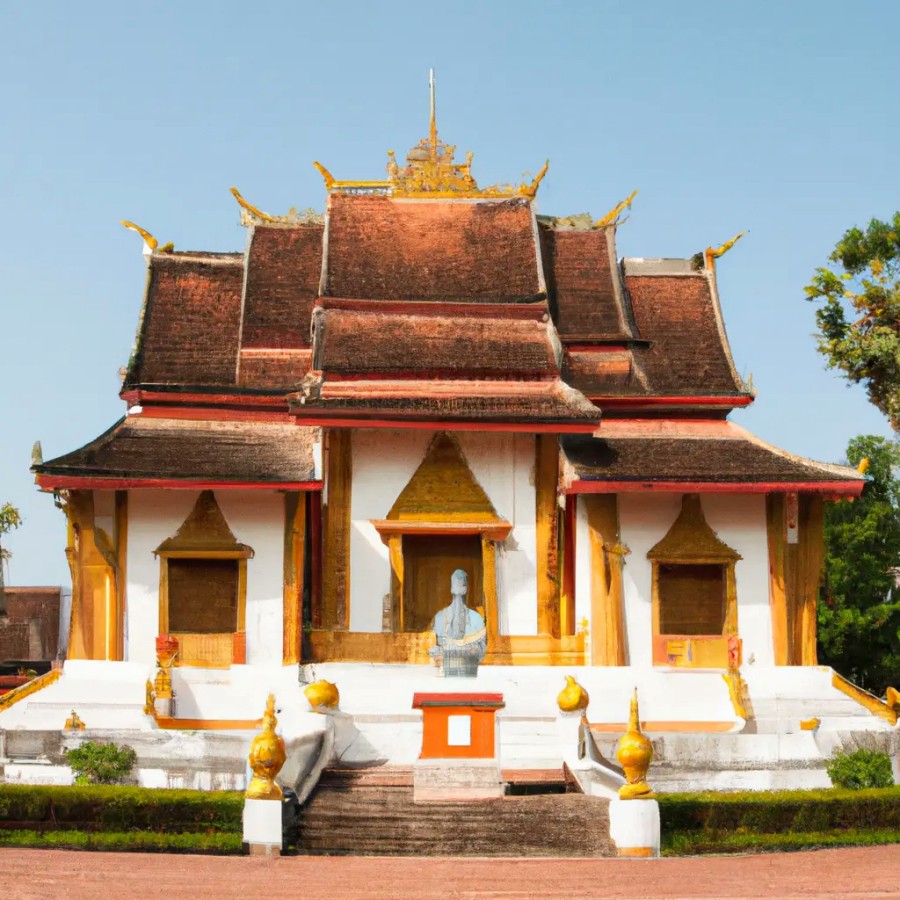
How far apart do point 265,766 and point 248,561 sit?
8.01 meters


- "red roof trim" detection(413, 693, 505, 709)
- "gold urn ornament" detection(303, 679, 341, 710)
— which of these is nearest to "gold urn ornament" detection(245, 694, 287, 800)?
"red roof trim" detection(413, 693, 505, 709)

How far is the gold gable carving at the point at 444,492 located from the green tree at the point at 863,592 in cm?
1045

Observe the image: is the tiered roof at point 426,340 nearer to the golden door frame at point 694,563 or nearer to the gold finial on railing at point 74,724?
the golden door frame at point 694,563

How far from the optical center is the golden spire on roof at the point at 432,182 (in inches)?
1031

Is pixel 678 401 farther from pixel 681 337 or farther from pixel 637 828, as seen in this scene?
pixel 637 828

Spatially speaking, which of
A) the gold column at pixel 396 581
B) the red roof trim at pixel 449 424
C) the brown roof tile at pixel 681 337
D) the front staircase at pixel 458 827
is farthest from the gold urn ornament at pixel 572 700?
the brown roof tile at pixel 681 337

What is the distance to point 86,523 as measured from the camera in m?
22.1

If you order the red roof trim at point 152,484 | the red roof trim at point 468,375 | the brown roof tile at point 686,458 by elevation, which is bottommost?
the red roof trim at point 152,484

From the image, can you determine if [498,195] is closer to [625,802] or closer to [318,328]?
[318,328]

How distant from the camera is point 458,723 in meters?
16.1

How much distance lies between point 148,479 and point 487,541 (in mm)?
4975

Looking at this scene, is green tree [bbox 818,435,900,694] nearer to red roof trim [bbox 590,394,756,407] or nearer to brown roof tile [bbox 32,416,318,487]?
red roof trim [bbox 590,394,756,407]

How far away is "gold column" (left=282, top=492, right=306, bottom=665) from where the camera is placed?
21.9 m

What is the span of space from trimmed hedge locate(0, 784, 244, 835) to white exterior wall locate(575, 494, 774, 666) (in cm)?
848
